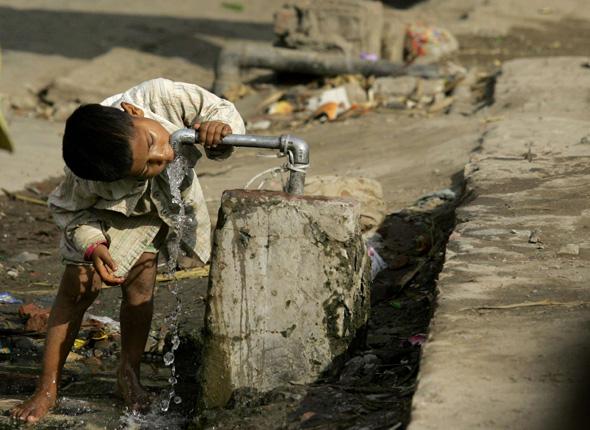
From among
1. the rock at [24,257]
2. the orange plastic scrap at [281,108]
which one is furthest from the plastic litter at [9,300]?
the orange plastic scrap at [281,108]

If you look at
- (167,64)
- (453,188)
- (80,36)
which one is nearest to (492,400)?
(453,188)

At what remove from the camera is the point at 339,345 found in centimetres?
356

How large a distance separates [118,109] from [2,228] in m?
3.11

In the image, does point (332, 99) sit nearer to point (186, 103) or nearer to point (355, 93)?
point (355, 93)

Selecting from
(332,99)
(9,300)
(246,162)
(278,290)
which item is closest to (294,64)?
(332,99)

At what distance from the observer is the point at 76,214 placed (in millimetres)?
3768

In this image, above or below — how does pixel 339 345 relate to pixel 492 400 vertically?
below

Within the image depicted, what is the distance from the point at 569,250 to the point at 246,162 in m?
3.93

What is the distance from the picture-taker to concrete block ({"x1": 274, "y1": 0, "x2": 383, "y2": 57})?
940 cm

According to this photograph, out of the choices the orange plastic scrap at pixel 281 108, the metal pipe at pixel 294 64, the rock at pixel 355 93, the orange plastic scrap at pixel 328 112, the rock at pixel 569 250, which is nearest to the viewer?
the rock at pixel 569 250

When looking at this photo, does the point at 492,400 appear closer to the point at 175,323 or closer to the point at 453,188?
the point at 175,323

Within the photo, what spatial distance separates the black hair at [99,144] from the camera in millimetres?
3398

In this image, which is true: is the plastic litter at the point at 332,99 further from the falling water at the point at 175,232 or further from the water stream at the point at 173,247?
the water stream at the point at 173,247

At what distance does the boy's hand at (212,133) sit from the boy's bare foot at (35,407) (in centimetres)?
110
